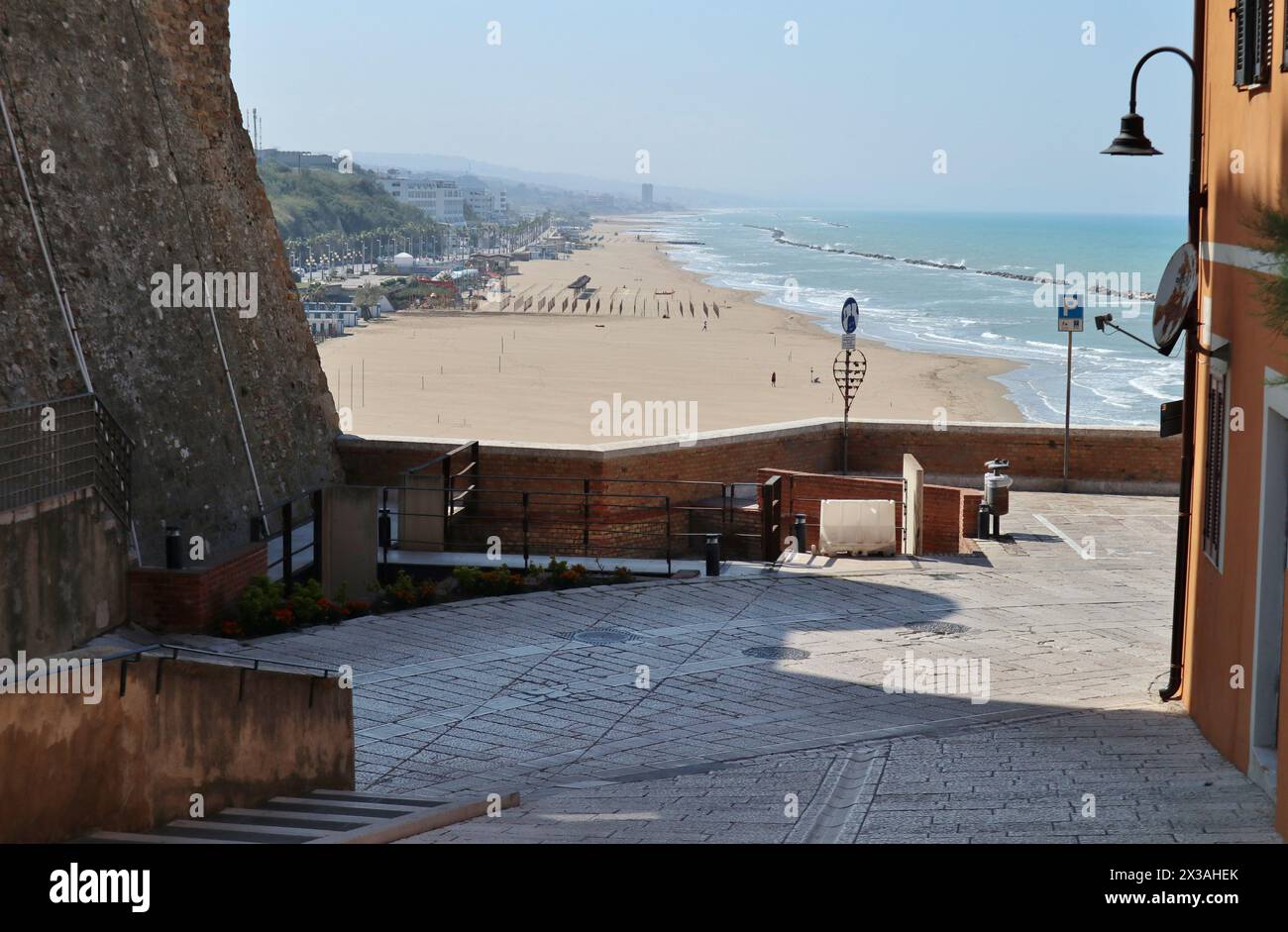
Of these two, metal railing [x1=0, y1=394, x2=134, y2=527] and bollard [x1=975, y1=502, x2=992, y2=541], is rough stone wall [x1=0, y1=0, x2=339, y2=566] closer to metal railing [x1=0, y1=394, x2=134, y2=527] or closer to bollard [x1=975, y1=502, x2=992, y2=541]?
metal railing [x1=0, y1=394, x2=134, y2=527]

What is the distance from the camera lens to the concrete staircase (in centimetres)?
664

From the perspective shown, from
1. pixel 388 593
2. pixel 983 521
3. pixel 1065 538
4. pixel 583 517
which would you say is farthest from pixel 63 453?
pixel 1065 538

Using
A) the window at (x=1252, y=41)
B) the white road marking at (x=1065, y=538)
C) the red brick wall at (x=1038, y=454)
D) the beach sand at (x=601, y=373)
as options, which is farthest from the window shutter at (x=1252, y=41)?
the beach sand at (x=601, y=373)

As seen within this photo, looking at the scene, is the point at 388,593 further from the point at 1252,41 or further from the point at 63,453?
the point at 1252,41

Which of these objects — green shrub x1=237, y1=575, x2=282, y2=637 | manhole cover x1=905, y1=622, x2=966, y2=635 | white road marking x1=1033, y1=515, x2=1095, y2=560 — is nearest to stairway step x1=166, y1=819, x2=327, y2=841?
green shrub x1=237, y1=575, x2=282, y2=637

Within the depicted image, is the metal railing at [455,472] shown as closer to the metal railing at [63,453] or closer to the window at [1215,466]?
the metal railing at [63,453]

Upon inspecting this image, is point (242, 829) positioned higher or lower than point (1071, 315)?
lower

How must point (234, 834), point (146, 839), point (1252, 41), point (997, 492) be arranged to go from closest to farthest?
point (146, 839), point (234, 834), point (1252, 41), point (997, 492)

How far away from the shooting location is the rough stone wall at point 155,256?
1405cm

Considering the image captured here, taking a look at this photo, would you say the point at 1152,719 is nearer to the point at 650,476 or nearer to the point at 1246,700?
the point at 1246,700

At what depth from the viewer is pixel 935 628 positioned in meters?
13.7

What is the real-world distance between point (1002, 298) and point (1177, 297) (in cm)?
9456

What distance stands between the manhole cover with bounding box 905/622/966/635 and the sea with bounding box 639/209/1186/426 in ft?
38.3

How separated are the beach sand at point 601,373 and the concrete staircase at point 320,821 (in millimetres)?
29313
